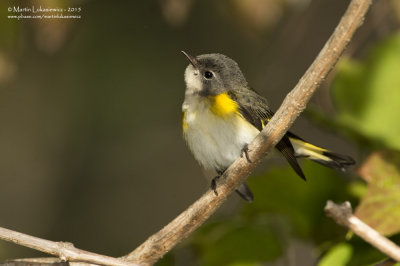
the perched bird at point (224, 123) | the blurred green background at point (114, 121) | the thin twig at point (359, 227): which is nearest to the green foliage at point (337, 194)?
the thin twig at point (359, 227)

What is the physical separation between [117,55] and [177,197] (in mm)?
1574

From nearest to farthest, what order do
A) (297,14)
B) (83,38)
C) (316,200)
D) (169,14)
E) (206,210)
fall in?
(206,210), (316,200), (169,14), (297,14), (83,38)

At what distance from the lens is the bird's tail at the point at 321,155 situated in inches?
104

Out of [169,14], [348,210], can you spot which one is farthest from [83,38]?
[348,210]

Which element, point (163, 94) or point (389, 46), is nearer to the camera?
point (389, 46)

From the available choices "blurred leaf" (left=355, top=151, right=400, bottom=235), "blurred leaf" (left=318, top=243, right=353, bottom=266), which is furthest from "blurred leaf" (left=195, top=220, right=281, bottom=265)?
"blurred leaf" (left=355, top=151, right=400, bottom=235)

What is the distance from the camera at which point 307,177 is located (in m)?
Result: 2.12

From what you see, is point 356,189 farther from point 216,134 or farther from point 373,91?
point 216,134

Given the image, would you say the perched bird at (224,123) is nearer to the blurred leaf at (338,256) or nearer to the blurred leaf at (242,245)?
the blurred leaf at (242,245)

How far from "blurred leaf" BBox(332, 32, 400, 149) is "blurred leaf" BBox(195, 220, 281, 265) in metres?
0.53

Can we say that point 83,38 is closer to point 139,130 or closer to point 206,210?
point 139,130

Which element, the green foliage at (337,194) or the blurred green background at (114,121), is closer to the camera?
the green foliage at (337,194)

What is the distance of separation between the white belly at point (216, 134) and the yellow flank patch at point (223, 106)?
0.07 ft

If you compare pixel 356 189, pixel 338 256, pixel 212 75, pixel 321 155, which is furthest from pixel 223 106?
pixel 338 256
